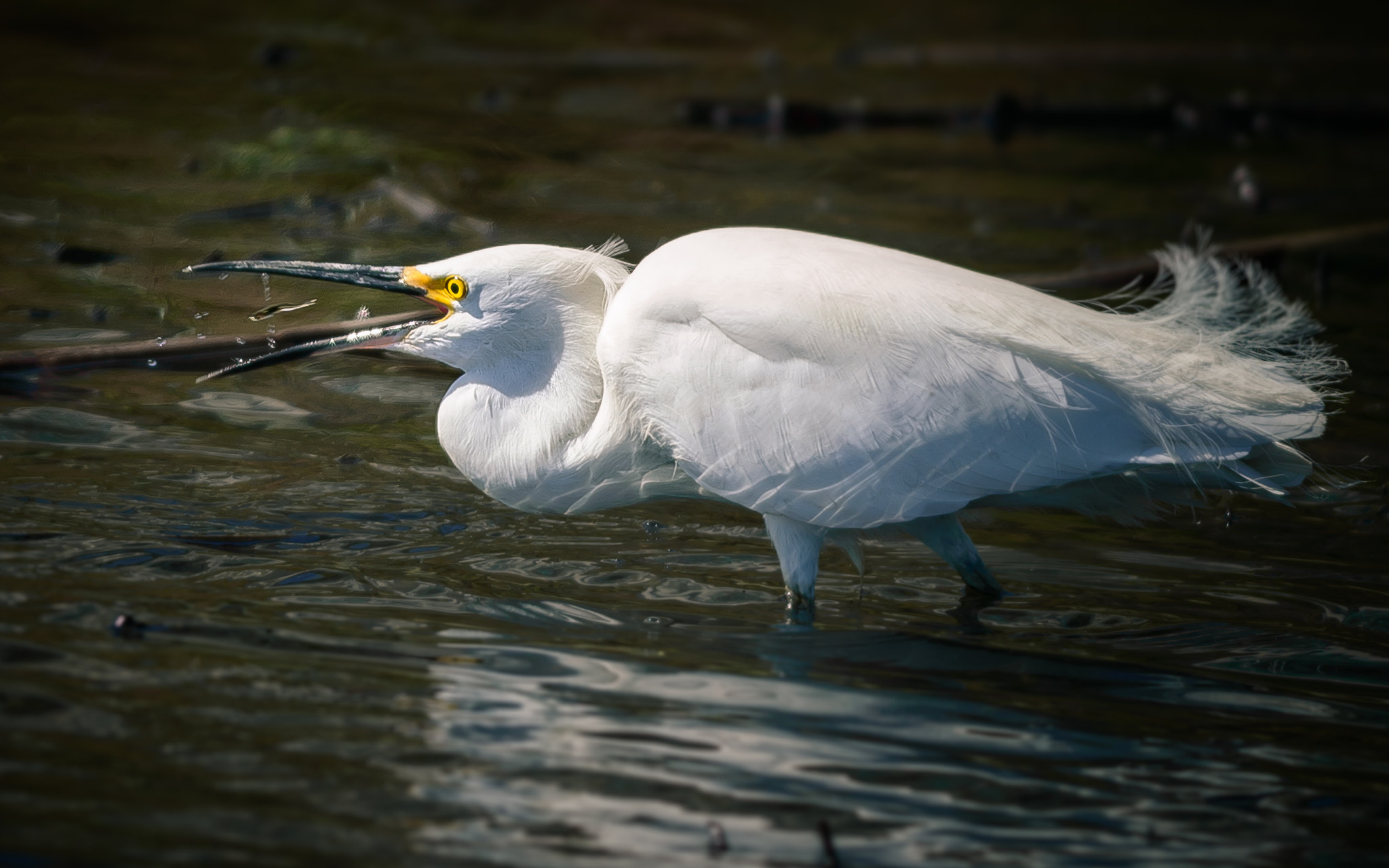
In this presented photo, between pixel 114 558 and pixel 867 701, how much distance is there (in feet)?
6.90

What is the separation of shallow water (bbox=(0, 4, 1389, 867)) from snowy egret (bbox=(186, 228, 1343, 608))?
1.11 feet

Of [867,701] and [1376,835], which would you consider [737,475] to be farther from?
[1376,835]

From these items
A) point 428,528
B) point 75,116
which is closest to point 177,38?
point 75,116

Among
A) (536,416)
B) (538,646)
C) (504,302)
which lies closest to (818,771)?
(538,646)

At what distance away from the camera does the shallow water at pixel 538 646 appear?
316 cm

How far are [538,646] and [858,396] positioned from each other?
1122 millimetres

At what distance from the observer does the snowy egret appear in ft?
14.2

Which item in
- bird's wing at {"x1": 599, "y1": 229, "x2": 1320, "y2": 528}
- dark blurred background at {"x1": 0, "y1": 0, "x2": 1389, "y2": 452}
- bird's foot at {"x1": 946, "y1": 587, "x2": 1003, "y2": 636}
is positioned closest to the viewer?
bird's wing at {"x1": 599, "y1": 229, "x2": 1320, "y2": 528}

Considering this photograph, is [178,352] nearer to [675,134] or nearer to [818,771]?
[818,771]

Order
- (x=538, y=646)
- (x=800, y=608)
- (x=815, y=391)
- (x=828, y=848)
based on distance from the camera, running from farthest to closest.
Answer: (x=800, y=608) < (x=815, y=391) < (x=538, y=646) < (x=828, y=848)

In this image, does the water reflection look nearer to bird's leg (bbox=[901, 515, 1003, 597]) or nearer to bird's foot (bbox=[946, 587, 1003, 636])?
bird's foot (bbox=[946, 587, 1003, 636])

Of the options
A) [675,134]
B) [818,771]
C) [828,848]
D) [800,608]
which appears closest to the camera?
[828,848]

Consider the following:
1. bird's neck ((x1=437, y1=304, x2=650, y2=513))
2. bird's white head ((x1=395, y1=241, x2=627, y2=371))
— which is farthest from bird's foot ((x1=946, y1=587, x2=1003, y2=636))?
bird's white head ((x1=395, y1=241, x2=627, y2=371))

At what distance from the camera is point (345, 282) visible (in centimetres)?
461
